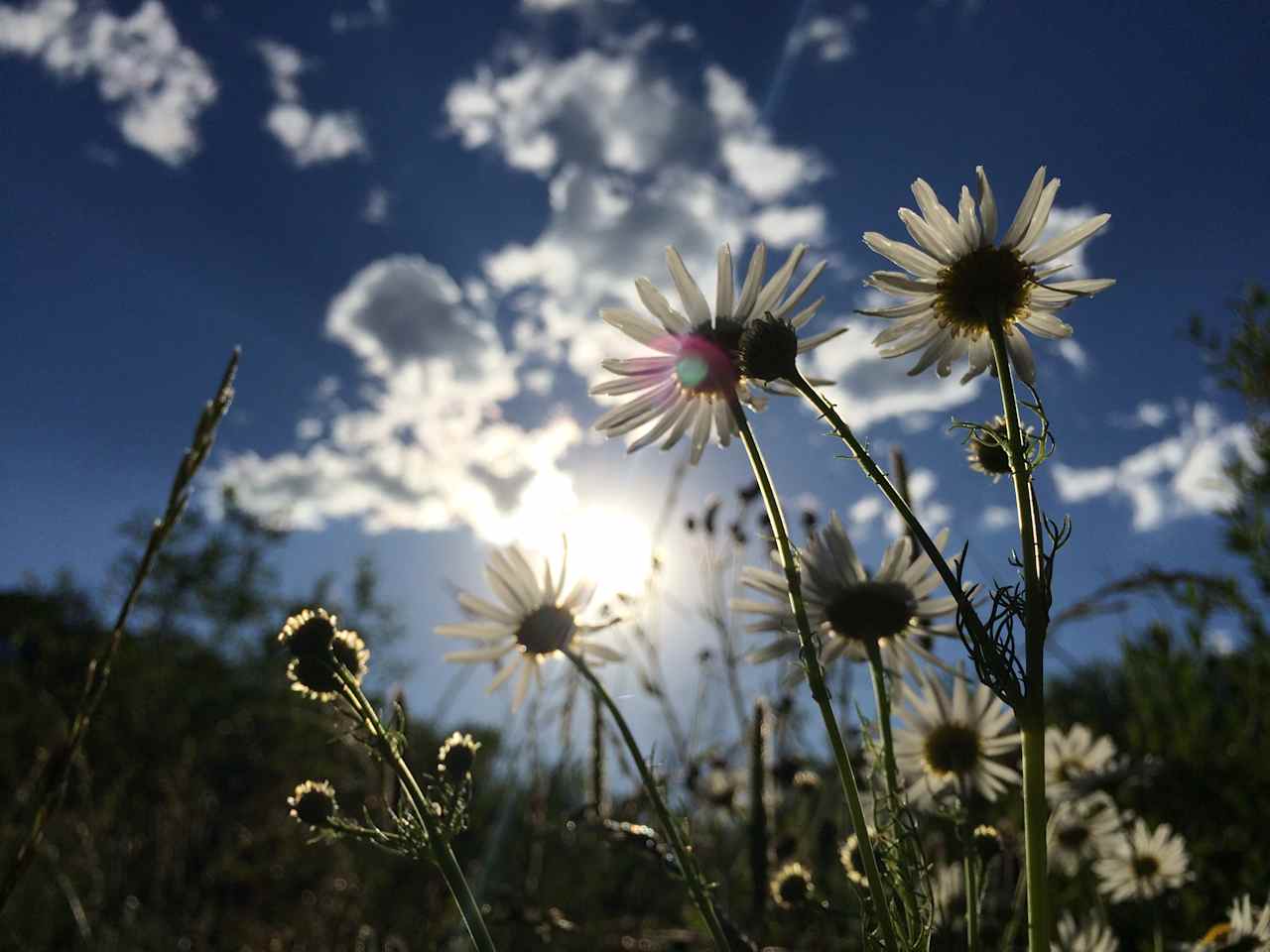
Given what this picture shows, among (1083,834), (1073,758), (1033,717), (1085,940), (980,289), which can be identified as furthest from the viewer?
(1083,834)

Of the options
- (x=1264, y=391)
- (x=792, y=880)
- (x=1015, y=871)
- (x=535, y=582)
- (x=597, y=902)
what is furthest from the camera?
(x=1264, y=391)

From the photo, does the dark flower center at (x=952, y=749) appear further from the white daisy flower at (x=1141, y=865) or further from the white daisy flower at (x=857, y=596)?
the white daisy flower at (x=1141, y=865)

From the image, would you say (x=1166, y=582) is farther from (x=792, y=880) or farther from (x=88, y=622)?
(x=88, y=622)

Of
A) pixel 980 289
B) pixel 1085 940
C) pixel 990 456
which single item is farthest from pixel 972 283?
pixel 1085 940

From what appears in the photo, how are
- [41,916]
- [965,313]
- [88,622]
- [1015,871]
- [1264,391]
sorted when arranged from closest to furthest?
[965,313]
[1015,871]
[41,916]
[1264,391]
[88,622]

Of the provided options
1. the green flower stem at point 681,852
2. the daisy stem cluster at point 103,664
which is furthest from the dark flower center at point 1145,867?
the daisy stem cluster at point 103,664

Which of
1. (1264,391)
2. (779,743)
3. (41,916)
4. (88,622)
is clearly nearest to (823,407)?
(779,743)

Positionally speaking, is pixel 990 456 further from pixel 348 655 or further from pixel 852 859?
pixel 348 655
